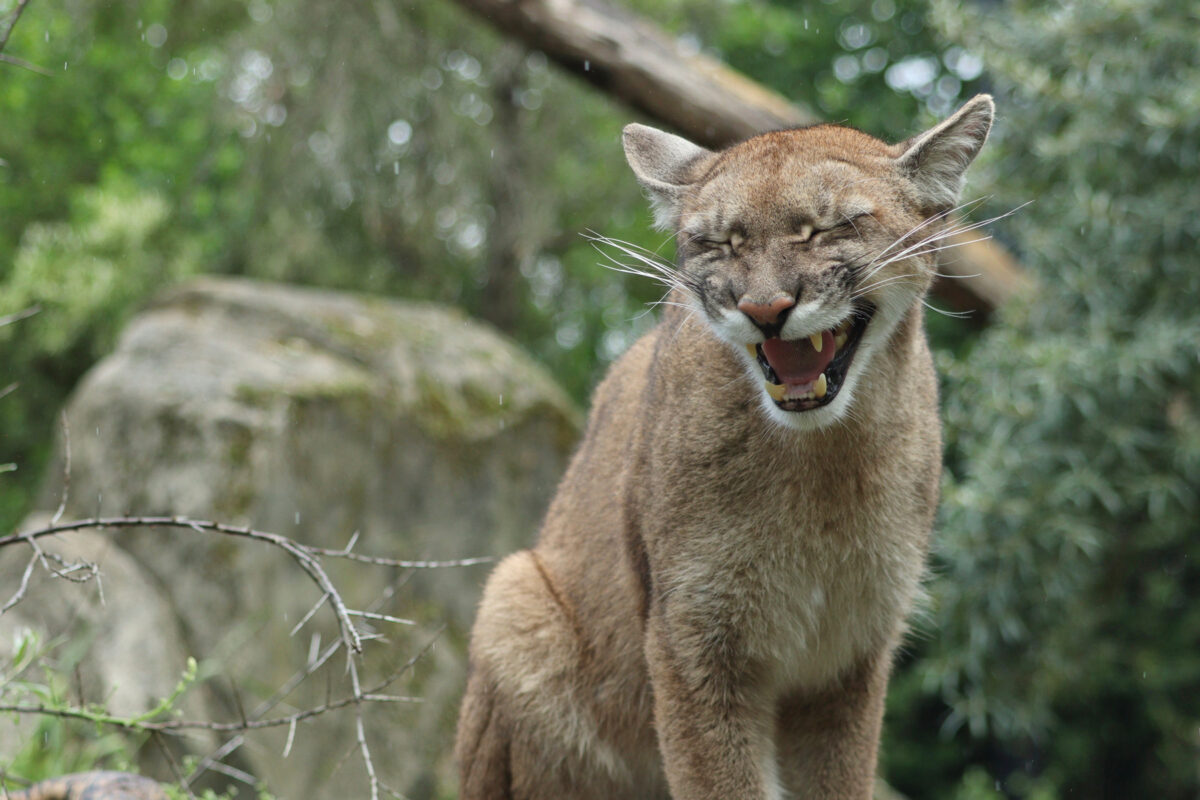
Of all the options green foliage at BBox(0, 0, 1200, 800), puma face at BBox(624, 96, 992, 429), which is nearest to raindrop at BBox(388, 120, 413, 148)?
green foliage at BBox(0, 0, 1200, 800)

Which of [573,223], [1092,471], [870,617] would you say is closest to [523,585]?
[870,617]

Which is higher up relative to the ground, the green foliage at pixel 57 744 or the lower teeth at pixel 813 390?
the lower teeth at pixel 813 390

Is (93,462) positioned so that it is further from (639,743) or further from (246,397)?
(639,743)

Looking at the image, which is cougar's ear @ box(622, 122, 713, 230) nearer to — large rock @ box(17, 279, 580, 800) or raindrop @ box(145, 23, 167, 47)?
large rock @ box(17, 279, 580, 800)

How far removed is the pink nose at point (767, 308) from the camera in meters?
2.89

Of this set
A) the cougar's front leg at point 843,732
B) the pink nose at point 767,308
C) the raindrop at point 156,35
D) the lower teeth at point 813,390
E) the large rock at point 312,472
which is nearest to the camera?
the pink nose at point 767,308

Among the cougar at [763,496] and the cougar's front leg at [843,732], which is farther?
the cougar's front leg at [843,732]

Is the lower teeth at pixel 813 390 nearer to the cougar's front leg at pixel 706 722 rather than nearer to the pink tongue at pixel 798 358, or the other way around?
the pink tongue at pixel 798 358

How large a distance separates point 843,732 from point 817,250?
1.63 m

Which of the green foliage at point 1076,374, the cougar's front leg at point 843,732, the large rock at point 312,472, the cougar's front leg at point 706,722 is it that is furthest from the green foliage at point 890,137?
the cougar's front leg at point 706,722

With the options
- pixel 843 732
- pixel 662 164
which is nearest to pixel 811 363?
pixel 662 164

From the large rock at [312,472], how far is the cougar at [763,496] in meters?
3.39

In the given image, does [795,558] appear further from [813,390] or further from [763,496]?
[813,390]

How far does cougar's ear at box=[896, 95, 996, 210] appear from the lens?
3.24m
